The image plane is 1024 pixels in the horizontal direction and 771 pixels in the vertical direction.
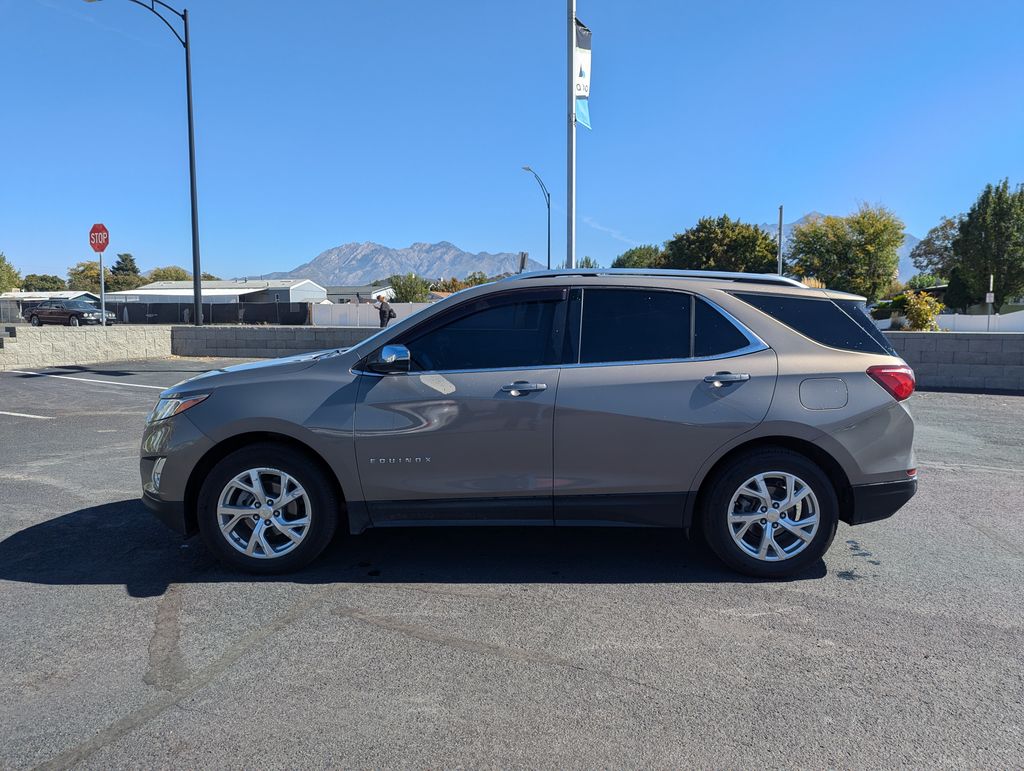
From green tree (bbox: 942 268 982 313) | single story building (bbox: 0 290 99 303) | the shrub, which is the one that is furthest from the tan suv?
green tree (bbox: 942 268 982 313)

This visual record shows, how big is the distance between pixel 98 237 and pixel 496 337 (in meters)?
17.5

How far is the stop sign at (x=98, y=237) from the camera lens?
1795 cm

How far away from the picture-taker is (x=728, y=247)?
224ft

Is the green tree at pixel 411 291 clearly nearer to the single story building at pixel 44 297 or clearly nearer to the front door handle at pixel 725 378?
the single story building at pixel 44 297

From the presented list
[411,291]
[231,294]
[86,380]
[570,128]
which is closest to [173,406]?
[570,128]

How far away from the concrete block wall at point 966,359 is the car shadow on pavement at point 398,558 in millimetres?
10647

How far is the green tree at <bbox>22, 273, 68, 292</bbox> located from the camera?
4973 inches

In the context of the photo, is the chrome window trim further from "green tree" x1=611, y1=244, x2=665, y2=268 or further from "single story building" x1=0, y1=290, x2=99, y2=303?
"green tree" x1=611, y1=244, x2=665, y2=268

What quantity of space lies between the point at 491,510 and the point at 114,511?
3257mm

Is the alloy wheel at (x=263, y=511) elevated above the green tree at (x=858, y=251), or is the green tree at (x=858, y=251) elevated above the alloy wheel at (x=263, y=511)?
the green tree at (x=858, y=251)

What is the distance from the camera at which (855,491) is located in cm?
416

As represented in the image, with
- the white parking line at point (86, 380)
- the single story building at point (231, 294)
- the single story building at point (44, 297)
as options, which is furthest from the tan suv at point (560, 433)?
the single story building at point (231, 294)

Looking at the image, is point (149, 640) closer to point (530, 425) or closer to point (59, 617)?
point (59, 617)

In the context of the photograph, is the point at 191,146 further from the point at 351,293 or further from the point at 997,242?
the point at 351,293
